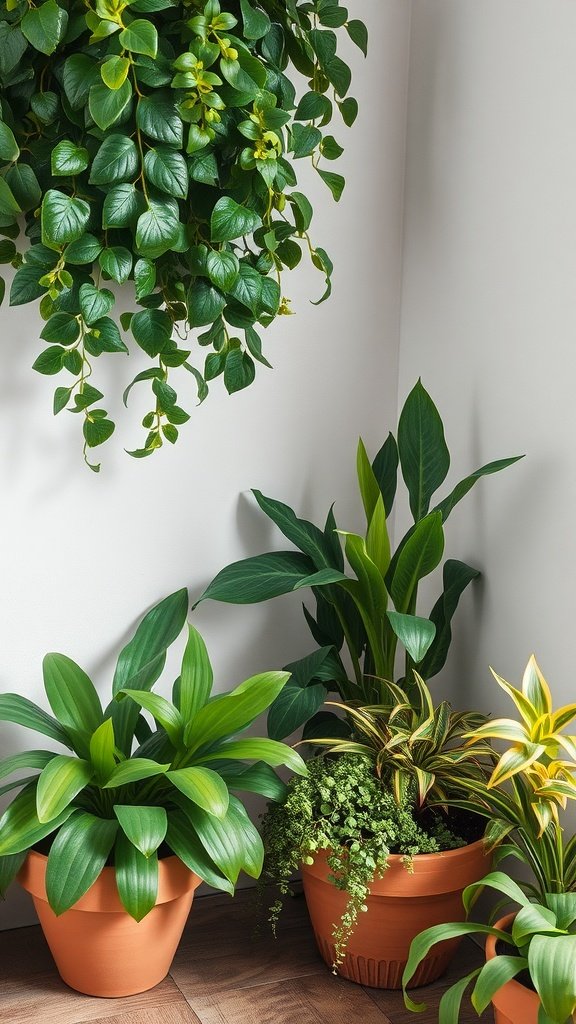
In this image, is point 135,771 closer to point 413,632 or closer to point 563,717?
point 413,632

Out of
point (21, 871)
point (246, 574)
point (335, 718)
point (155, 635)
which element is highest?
point (246, 574)

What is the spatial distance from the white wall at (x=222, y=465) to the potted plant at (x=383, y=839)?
473 mm

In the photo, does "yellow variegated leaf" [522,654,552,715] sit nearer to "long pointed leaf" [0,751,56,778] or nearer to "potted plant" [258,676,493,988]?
"potted plant" [258,676,493,988]

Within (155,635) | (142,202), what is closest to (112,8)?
(142,202)

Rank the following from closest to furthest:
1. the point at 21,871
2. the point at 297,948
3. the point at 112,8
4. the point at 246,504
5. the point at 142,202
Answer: the point at 112,8
the point at 142,202
the point at 21,871
the point at 297,948
the point at 246,504

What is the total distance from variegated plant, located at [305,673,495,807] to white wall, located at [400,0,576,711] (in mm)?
202

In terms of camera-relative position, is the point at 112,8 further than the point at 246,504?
No

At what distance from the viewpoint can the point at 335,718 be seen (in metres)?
2.14

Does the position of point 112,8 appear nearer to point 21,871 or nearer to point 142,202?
point 142,202

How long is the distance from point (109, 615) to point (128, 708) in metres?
0.26

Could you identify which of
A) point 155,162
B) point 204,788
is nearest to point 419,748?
point 204,788

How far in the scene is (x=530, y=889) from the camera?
1.78 m

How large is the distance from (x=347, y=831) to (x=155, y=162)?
1.18 meters

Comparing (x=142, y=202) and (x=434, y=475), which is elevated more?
(x=142, y=202)
